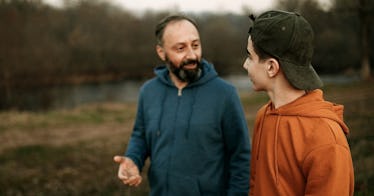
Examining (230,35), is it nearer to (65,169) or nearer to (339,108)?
(65,169)

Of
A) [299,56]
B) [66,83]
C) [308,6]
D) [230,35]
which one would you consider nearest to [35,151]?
[299,56]

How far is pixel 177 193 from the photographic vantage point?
2658mm

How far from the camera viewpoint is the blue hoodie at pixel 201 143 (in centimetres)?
263

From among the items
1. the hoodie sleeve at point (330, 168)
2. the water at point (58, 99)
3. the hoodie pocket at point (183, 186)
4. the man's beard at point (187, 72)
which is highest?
the man's beard at point (187, 72)

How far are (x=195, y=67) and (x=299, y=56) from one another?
3.47ft

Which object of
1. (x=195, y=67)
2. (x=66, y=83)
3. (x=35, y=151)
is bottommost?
(x=66, y=83)

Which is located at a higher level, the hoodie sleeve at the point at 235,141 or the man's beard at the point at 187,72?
the man's beard at the point at 187,72

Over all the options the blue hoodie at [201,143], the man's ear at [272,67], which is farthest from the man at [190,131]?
the man's ear at [272,67]

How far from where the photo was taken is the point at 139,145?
2961mm

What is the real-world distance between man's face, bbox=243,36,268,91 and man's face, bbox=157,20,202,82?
32.6 inches

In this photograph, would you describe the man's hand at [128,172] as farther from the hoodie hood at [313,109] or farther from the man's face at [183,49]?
the hoodie hood at [313,109]

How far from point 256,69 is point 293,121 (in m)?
0.32

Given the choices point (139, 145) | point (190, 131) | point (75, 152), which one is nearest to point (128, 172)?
point (139, 145)

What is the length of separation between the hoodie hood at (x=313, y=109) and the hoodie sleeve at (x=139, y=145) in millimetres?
1353
